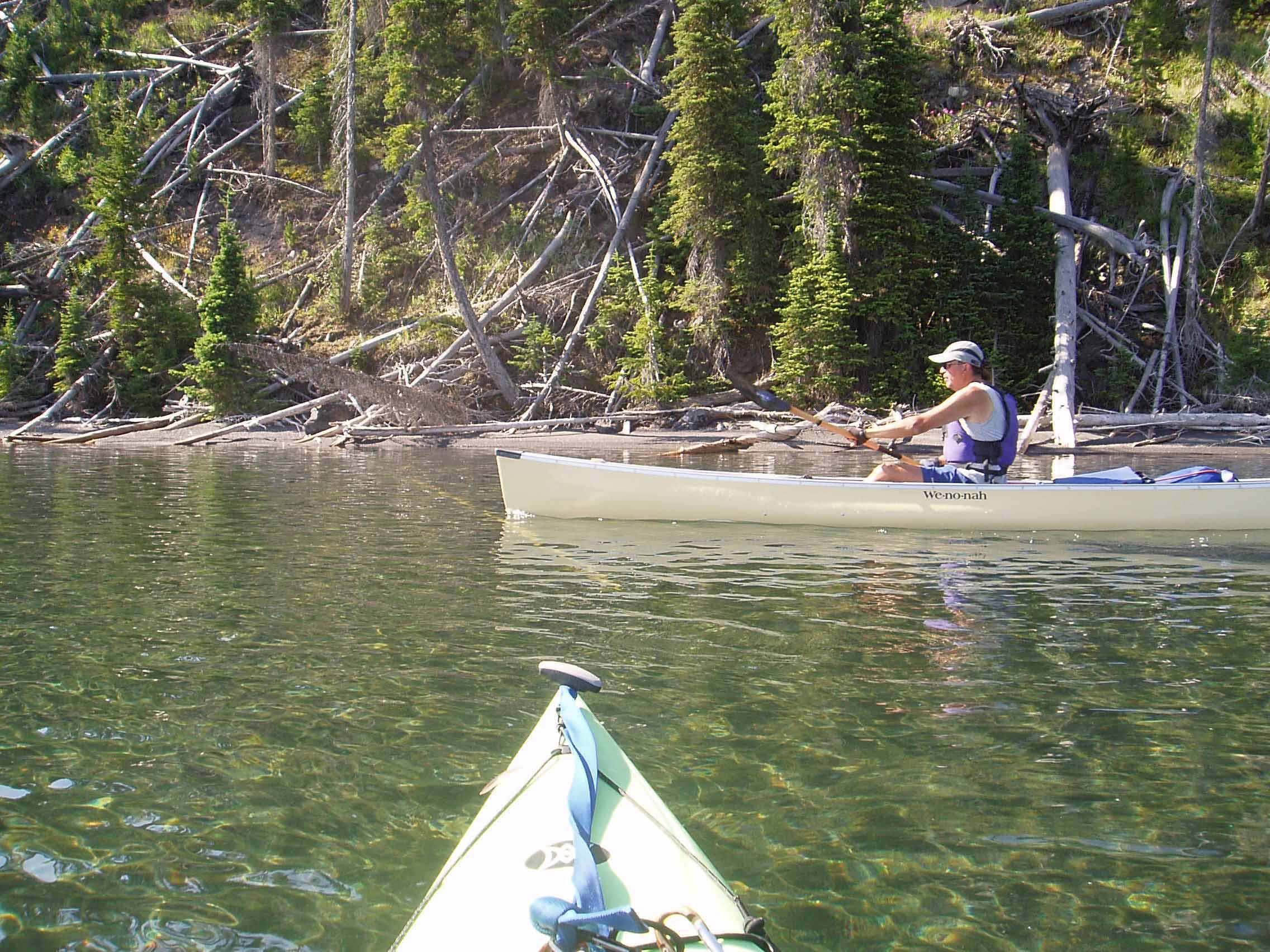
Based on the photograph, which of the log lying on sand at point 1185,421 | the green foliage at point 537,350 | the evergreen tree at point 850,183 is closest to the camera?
the log lying on sand at point 1185,421

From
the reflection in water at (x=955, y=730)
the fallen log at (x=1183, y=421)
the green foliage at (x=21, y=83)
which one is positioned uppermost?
the green foliage at (x=21, y=83)

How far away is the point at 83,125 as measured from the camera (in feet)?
102

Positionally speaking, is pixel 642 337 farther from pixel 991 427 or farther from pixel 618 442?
pixel 991 427

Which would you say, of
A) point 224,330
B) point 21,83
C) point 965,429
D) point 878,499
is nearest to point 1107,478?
point 965,429

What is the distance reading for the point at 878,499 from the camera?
30.2 feet

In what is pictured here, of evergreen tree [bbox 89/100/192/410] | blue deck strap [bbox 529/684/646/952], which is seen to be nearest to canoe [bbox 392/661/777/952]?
blue deck strap [bbox 529/684/646/952]

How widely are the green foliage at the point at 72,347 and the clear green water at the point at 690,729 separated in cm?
1765

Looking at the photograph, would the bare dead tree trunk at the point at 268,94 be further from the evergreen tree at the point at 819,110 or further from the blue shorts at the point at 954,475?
the blue shorts at the point at 954,475

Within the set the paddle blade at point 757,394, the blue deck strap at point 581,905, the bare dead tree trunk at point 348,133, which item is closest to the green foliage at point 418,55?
the bare dead tree trunk at point 348,133

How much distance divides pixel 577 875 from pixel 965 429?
7.58 metres

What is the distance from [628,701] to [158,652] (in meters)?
2.60

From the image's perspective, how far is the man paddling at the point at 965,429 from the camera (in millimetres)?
8547

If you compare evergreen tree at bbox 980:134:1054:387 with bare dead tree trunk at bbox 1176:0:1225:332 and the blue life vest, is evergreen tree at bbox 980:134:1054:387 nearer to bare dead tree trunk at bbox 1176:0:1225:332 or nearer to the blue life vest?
bare dead tree trunk at bbox 1176:0:1225:332

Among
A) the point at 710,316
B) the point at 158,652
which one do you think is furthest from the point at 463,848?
the point at 710,316
